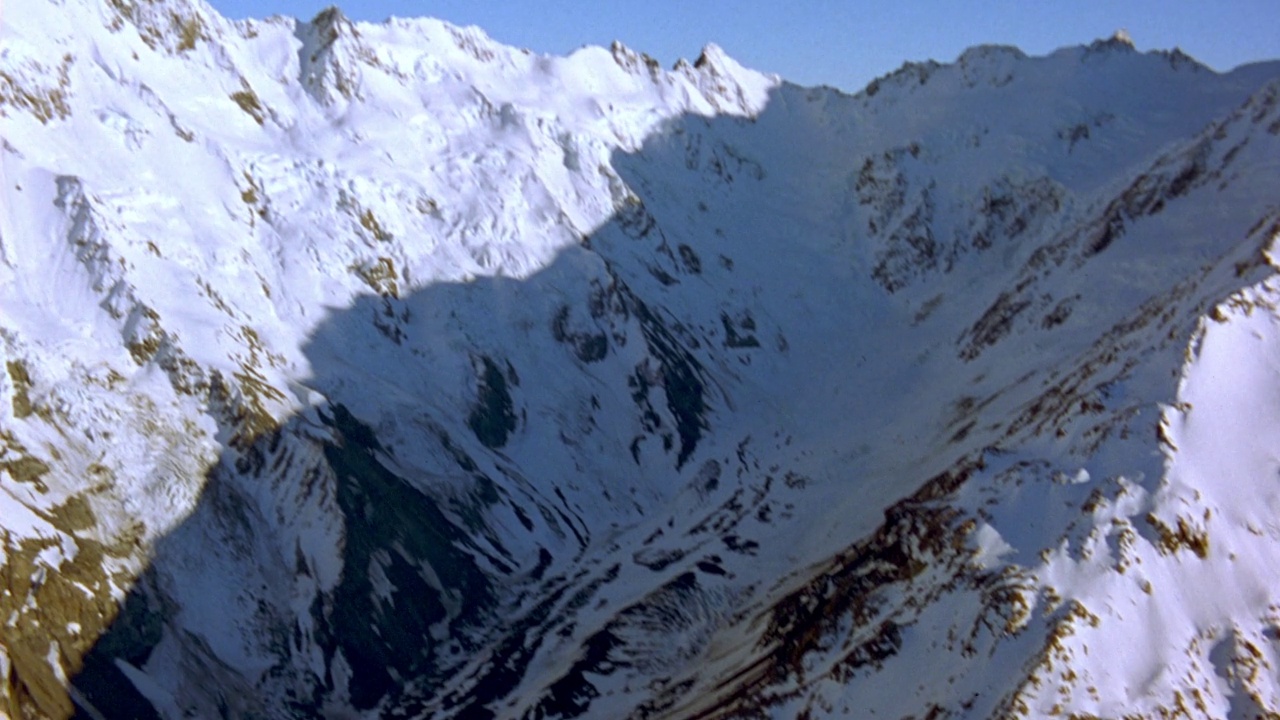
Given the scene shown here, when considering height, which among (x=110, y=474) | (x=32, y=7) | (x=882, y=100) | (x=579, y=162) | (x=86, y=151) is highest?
(x=882, y=100)

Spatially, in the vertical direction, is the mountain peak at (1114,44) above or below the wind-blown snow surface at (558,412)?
above

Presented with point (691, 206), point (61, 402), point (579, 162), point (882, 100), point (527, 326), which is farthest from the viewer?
point (882, 100)

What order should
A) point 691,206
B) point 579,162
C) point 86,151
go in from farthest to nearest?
point 691,206
point 579,162
point 86,151

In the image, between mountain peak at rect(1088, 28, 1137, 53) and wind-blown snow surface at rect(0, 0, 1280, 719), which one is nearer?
wind-blown snow surface at rect(0, 0, 1280, 719)

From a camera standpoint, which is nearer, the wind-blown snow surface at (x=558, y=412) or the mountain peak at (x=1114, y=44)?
the wind-blown snow surface at (x=558, y=412)

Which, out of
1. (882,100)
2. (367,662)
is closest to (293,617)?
(367,662)

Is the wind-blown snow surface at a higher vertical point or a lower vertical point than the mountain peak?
lower

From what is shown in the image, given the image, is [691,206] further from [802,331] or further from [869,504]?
[869,504]

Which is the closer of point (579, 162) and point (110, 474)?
point (110, 474)
